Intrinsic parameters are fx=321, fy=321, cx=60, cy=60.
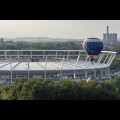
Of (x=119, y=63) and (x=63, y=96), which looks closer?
(x=63, y=96)
